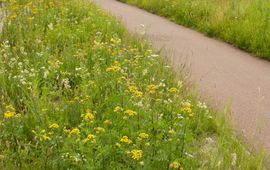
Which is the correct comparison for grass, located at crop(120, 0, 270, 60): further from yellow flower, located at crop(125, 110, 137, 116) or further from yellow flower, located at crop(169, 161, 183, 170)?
yellow flower, located at crop(169, 161, 183, 170)

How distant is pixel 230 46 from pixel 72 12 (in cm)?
354

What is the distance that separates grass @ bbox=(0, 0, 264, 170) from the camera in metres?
3.88

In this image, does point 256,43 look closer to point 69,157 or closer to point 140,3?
point 69,157

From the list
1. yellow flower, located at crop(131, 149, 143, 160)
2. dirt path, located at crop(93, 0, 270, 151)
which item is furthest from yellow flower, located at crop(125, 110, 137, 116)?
dirt path, located at crop(93, 0, 270, 151)

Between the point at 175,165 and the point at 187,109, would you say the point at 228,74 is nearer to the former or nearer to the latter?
the point at 187,109

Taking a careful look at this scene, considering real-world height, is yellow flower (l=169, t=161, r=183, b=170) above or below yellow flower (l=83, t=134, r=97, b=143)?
below

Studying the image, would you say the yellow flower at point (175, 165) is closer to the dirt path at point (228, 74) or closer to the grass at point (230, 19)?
the dirt path at point (228, 74)

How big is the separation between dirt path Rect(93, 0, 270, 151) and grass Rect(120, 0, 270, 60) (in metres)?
0.28

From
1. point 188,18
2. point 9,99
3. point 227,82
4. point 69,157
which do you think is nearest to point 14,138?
point 69,157

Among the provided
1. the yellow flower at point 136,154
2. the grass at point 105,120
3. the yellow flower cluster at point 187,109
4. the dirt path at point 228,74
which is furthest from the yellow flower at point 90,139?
the dirt path at point 228,74

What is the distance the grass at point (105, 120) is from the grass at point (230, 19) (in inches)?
150

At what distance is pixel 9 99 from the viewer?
17.7ft

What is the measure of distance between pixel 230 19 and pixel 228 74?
12.6ft

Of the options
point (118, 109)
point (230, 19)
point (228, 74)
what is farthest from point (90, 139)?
point (230, 19)
